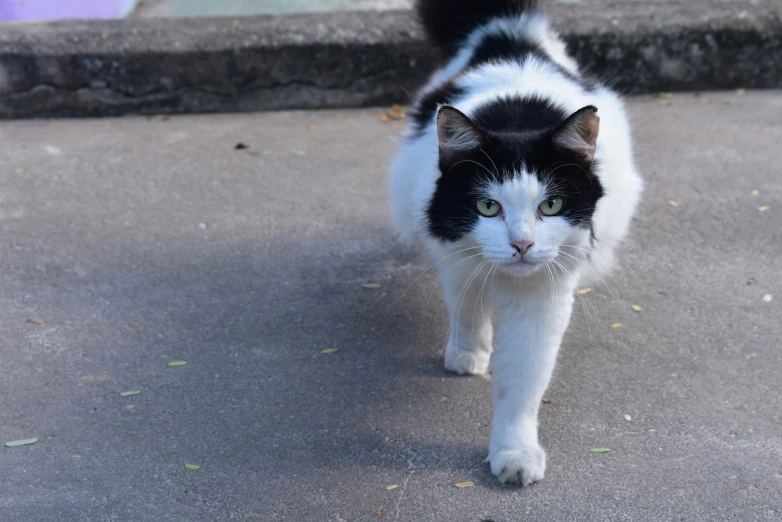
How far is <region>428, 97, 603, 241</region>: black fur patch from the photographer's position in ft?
7.15

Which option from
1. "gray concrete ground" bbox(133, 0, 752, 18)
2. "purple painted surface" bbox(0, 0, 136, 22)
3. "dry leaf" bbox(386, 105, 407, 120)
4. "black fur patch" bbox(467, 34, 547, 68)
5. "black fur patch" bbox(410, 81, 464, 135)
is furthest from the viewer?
"gray concrete ground" bbox(133, 0, 752, 18)

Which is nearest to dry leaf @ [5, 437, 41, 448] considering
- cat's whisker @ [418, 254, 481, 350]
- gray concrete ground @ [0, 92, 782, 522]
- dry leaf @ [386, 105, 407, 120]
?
gray concrete ground @ [0, 92, 782, 522]

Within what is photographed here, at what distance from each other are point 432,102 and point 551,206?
85 cm

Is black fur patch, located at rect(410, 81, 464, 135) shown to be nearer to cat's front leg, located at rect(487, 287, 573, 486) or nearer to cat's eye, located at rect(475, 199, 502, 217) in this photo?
cat's eye, located at rect(475, 199, 502, 217)

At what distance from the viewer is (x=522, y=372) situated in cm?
241

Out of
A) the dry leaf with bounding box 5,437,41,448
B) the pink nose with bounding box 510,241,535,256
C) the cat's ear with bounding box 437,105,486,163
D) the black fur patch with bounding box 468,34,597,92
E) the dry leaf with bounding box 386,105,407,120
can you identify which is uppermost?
the cat's ear with bounding box 437,105,486,163

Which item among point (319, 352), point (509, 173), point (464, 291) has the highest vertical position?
point (509, 173)

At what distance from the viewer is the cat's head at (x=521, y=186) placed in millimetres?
2145

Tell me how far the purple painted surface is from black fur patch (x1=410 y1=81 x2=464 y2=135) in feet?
12.7

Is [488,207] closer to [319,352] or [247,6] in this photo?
[319,352]

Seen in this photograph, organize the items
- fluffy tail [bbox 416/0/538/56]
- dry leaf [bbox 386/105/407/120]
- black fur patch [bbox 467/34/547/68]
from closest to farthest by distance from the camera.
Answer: black fur patch [bbox 467/34/547/68] < fluffy tail [bbox 416/0/538/56] < dry leaf [bbox 386/105/407/120]

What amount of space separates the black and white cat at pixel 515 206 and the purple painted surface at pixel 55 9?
387 cm

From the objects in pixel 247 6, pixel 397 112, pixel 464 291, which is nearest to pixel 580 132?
pixel 464 291

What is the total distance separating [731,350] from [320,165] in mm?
2480
